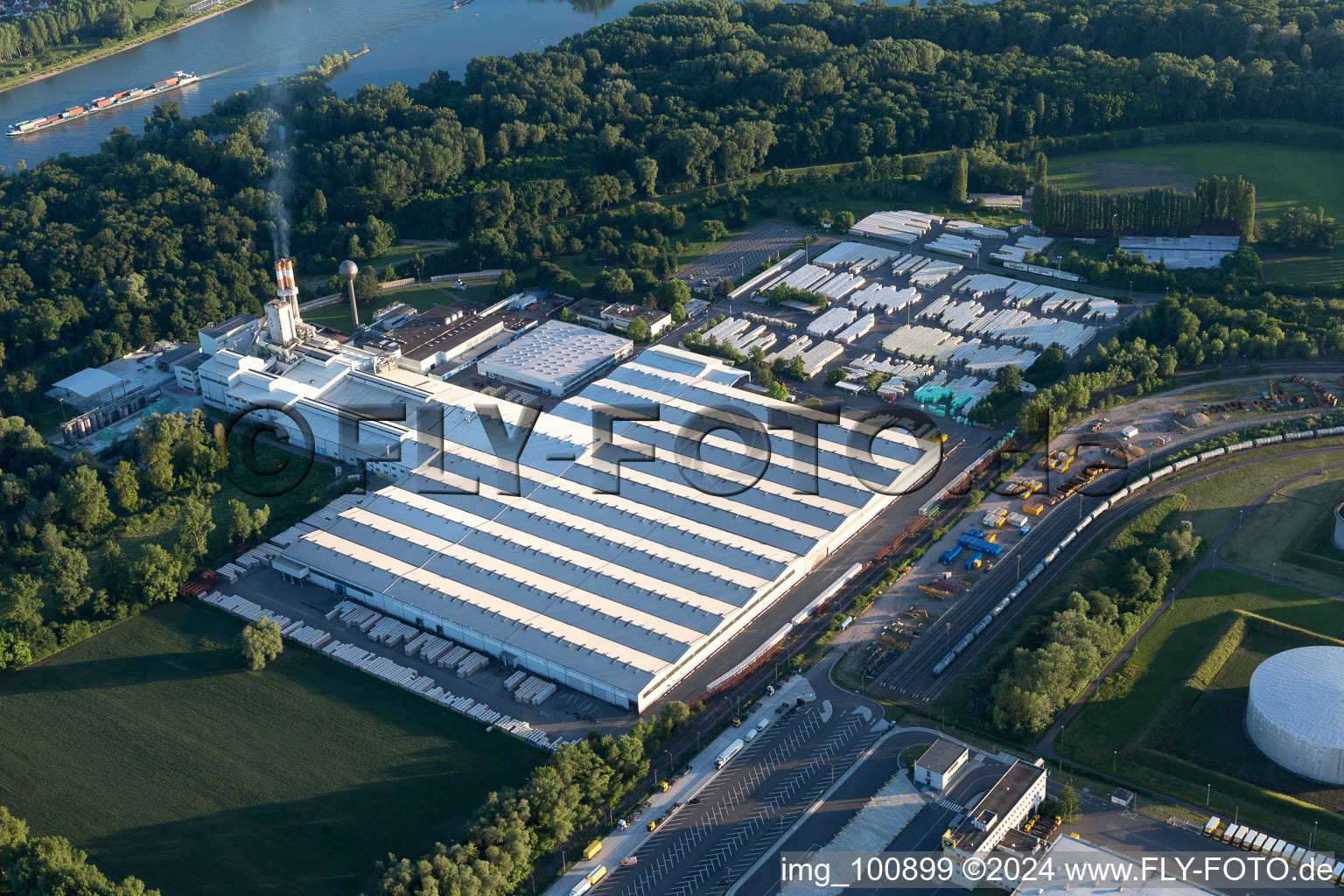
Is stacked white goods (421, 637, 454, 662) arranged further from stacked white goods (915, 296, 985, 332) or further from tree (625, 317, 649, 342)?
stacked white goods (915, 296, 985, 332)

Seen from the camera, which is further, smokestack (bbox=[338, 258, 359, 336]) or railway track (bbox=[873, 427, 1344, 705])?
smokestack (bbox=[338, 258, 359, 336])

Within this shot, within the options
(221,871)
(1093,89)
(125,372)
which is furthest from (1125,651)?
(1093,89)

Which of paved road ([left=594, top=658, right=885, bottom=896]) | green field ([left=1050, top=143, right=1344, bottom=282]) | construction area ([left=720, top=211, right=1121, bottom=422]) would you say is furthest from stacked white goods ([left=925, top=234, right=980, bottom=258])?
paved road ([left=594, top=658, right=885, bottom=896])

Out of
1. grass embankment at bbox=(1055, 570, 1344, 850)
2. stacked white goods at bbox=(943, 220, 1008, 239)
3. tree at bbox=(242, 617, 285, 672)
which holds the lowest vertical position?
grass embankment at bbox=(1055, 570, 1344, 850)

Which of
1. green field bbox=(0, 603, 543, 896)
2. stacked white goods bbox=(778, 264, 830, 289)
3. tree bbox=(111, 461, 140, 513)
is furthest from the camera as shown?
stacked white goods bbox=(778, 264, 830, 289)

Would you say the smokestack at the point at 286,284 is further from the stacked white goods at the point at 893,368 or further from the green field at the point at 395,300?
the stacked white goods at the point at 893,368

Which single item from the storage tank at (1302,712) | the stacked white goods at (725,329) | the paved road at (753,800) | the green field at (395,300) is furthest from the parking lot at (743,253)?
the storage tank at (1302,712)

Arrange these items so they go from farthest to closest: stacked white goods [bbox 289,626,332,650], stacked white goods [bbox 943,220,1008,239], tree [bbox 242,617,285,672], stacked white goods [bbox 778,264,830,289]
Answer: stacked white goods [bbox 943,220,1008,239] < stacked white goods [bbox 778,264,830,289] < stacked white goods [bbox 289,626,332,650] < tree [bbox 242,617,285,672]
